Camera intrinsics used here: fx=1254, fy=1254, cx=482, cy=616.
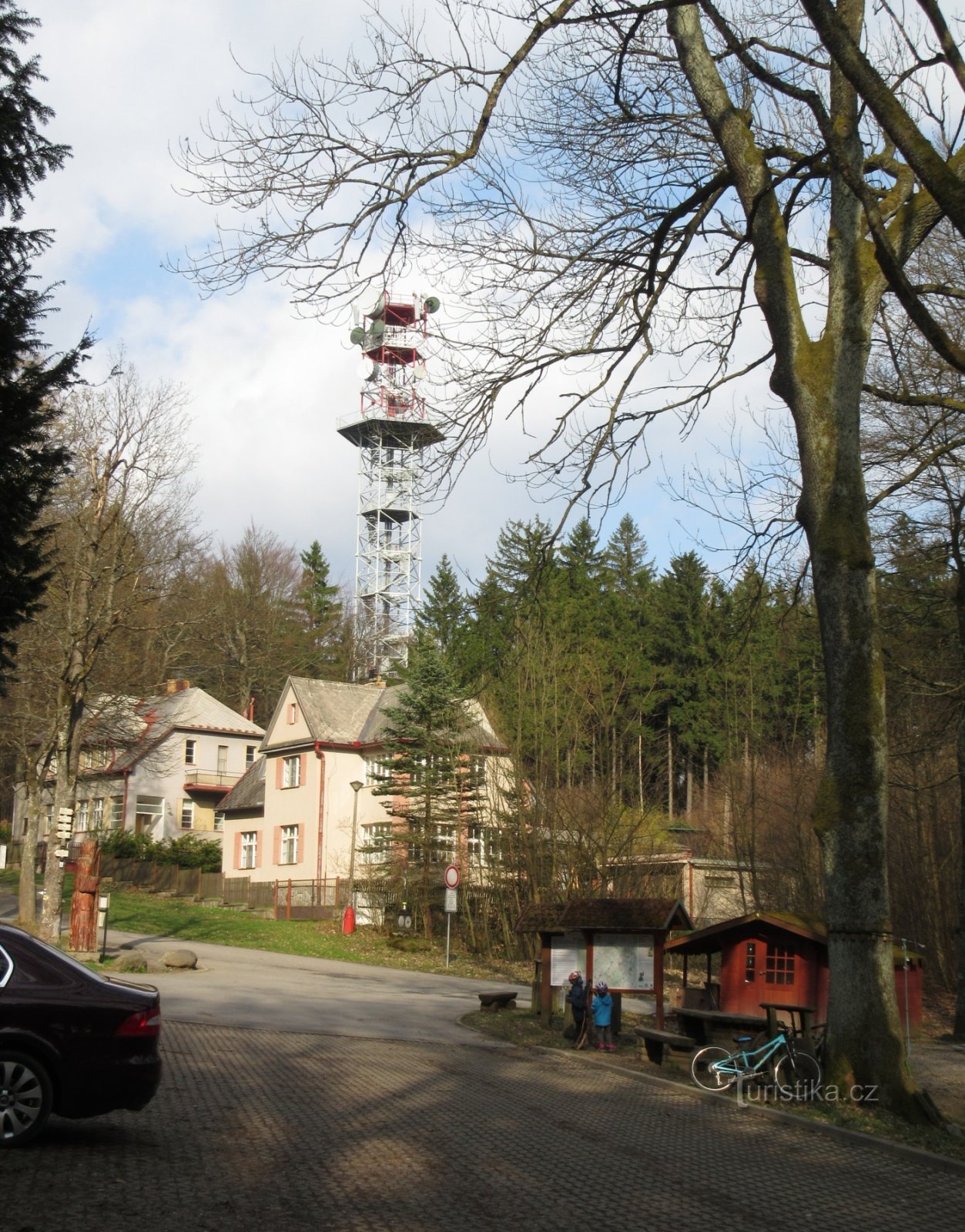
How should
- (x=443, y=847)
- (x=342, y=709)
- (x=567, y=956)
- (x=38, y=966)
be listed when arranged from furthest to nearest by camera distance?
(x=342, y=709), (x=443, y=847), (x=567, y=956), (x=38, y=966)

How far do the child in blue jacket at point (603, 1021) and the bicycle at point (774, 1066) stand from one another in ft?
9.50

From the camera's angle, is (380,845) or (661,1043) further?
(380,845)

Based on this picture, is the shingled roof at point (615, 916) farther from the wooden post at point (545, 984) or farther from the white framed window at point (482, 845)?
the white framed window at point (482, 845)

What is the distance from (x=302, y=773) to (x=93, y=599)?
20704 millimetres

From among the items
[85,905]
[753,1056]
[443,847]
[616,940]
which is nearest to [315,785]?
[443,847]

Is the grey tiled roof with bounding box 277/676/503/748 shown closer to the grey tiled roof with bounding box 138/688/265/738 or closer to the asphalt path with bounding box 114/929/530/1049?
the grey tiled roof with bounding box 138/688/265/738

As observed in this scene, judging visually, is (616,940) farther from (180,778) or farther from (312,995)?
(180,778)

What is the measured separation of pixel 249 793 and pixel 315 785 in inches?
248

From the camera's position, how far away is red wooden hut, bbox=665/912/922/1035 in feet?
57.9

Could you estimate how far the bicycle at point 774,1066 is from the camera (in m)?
12.8

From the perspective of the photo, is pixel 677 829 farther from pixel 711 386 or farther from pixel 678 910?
pixel 711 386

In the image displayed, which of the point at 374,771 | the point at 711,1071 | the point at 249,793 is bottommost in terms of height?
the point at 711,1071

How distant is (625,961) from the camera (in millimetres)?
18156

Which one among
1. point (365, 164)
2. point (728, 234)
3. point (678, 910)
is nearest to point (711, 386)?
point (728, 234)
